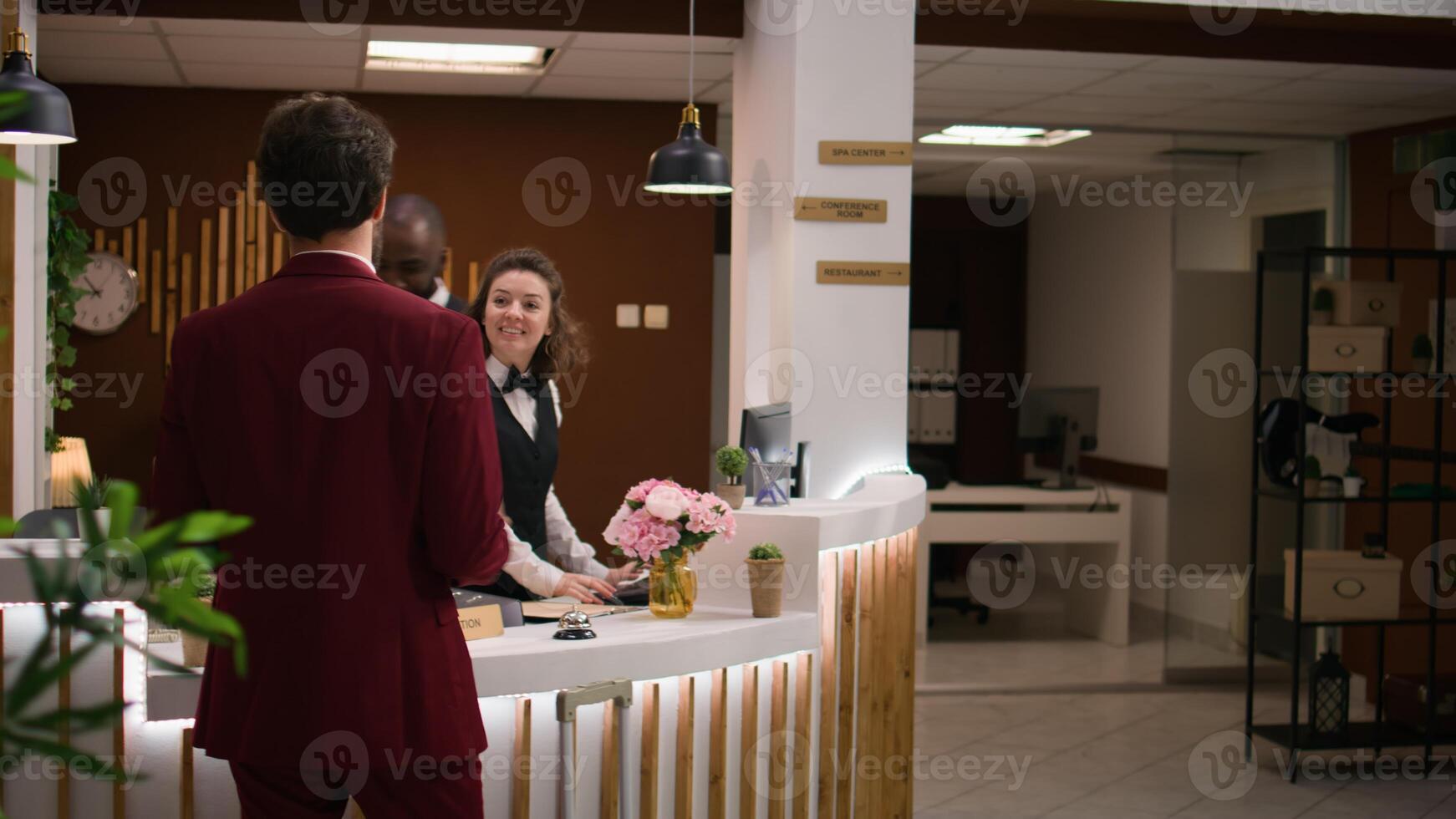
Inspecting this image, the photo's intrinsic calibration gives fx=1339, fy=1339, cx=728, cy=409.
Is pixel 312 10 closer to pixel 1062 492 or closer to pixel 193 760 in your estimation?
pixel 193 760

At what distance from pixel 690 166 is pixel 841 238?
62 centimetres

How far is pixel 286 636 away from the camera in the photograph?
1.73 metres

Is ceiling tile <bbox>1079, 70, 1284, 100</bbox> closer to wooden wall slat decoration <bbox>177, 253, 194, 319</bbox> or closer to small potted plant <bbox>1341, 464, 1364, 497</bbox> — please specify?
small potted plant <bbox>1341, 464, 1364, 497</bbox>

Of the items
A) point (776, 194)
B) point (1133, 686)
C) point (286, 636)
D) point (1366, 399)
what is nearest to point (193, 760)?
point (286, 636)

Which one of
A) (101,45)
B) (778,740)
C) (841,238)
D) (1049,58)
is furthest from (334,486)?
(101,45)

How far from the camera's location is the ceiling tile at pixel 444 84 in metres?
6.54

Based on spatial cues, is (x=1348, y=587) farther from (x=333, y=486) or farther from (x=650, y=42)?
(x=333, y=486)

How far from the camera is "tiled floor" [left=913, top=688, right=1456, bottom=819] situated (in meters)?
4.94

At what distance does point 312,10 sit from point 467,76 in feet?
4.82

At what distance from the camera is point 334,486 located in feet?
5.53

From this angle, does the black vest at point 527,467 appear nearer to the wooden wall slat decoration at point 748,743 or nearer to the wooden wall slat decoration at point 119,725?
the wooden wall slat decoration at point 748,743

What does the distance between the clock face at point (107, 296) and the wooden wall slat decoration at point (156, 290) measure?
84mm

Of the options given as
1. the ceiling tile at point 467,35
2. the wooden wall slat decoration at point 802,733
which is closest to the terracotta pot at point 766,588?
the wooden wall slat decoration at point 802,733

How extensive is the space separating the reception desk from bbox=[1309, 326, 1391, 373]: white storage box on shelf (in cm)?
257
